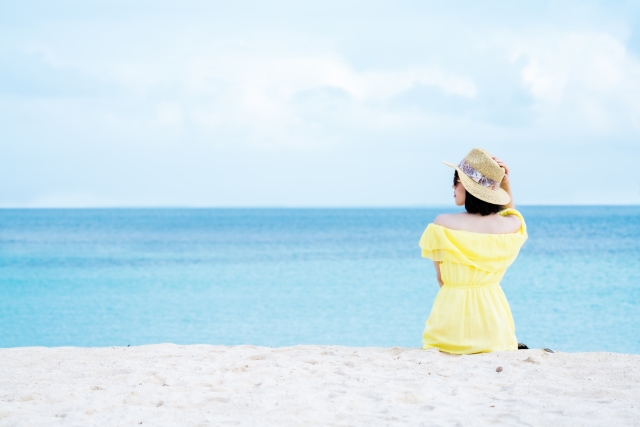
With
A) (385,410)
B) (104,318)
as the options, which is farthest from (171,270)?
(385,410)

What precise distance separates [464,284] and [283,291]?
440 inches

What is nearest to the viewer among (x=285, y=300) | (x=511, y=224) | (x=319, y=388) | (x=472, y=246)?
(x=319, y=388)

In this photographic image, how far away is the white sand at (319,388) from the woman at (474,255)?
170mm

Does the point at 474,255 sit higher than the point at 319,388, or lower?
higher

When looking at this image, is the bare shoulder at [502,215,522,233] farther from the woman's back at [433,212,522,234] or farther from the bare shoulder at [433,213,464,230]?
the bare shoulder at [433,213,464,230]

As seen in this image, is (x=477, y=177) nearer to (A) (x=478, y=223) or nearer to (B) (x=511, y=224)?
(A) (x=478, y=223)

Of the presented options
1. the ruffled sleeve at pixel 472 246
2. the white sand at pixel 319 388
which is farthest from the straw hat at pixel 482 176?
the white sand at pixel 319 388

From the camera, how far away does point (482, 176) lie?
4141 millimetres

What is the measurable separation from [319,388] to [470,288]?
4.62 feet

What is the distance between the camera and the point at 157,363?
417cm

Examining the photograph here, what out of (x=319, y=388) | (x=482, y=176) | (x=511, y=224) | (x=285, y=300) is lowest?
(x=285, y=300)

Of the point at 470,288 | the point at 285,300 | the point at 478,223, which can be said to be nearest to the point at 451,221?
the point at 478,223

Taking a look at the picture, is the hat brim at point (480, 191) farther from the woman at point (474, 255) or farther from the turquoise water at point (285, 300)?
the turquoise water at point (285, 300)

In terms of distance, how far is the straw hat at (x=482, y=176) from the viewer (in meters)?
4.12
